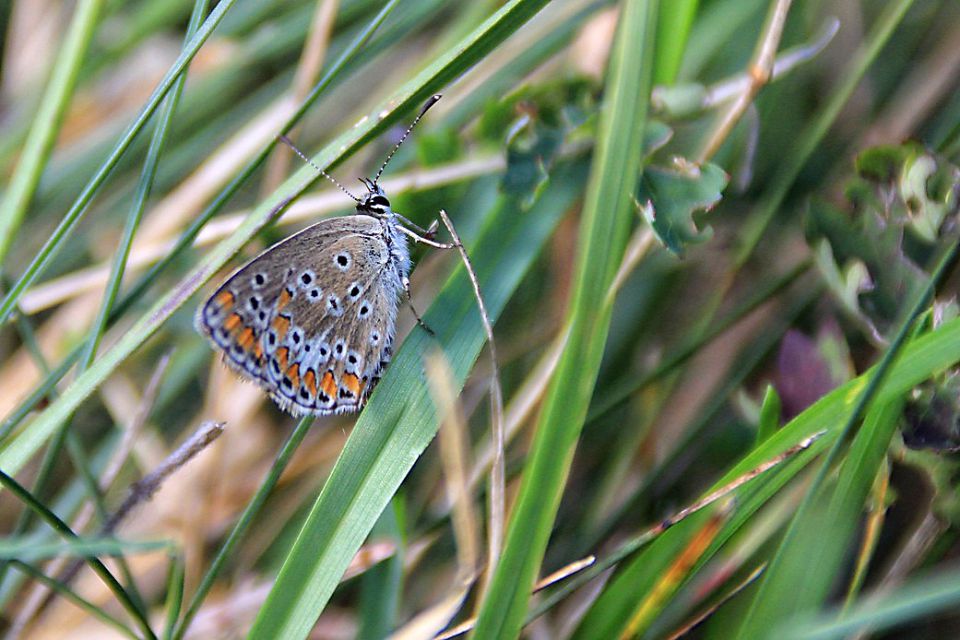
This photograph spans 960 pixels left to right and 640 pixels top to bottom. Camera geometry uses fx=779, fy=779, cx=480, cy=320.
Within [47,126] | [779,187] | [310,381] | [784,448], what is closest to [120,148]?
[47,126]

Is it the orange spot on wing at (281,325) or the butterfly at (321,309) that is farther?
the orange spot on wing at (281,325)

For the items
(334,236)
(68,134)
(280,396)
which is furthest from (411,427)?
(68,134)

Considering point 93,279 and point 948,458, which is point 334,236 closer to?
point 93,279

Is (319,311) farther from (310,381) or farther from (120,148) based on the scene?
(120,148)

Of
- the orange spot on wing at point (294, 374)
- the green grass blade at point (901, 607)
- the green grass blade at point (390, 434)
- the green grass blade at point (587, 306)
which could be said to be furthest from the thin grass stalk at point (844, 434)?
the orange spot on wing at point (294, 374)

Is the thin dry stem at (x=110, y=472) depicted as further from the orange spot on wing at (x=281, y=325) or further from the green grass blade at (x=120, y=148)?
the green grass blade at (x=120, y=148)

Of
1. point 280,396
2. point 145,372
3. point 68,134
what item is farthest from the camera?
point 68,134
